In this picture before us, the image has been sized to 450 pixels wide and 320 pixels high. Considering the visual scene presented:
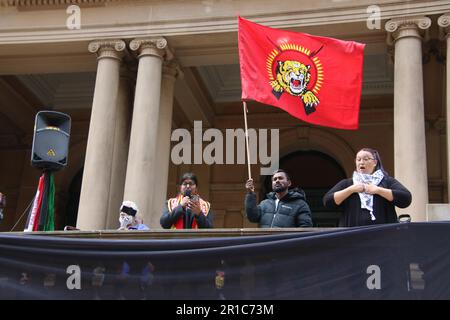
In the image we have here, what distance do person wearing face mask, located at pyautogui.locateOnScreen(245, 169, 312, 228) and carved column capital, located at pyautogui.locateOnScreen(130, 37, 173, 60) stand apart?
7.05 meters

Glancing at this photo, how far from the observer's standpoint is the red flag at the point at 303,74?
933 centimetres

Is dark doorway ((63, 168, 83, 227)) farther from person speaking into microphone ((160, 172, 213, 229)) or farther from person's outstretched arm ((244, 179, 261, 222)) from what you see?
person's outstretched arm ((244, 179, 261, 222))

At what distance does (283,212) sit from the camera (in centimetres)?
764

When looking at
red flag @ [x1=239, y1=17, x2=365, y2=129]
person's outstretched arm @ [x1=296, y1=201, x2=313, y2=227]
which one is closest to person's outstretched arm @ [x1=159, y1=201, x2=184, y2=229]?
person's outstretched arm @ [x1=296, y1=201, x2=313, y2=227]

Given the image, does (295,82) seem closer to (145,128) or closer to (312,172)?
(145,128)

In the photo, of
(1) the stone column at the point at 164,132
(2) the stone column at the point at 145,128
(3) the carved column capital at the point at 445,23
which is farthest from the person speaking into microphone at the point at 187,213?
(3) the carved column capital at the point at 445,23

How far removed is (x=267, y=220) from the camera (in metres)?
7.71

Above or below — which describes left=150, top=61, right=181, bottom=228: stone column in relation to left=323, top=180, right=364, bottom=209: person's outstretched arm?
above

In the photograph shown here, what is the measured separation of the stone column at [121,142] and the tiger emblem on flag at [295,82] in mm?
6155

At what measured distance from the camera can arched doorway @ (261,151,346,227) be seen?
65.0ft

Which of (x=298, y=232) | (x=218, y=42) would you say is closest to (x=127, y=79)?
(x=218, y=42)

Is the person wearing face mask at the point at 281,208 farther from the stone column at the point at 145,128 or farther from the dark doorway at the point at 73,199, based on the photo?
the dark doorway at the point at 73,199

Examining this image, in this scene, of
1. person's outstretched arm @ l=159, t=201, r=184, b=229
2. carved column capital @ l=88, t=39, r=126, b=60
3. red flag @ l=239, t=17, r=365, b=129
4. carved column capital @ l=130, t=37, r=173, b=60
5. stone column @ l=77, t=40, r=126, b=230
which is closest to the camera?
person's outstretched arm @ l=159, t=201, r=184, b=229

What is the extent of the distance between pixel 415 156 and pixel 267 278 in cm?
722
